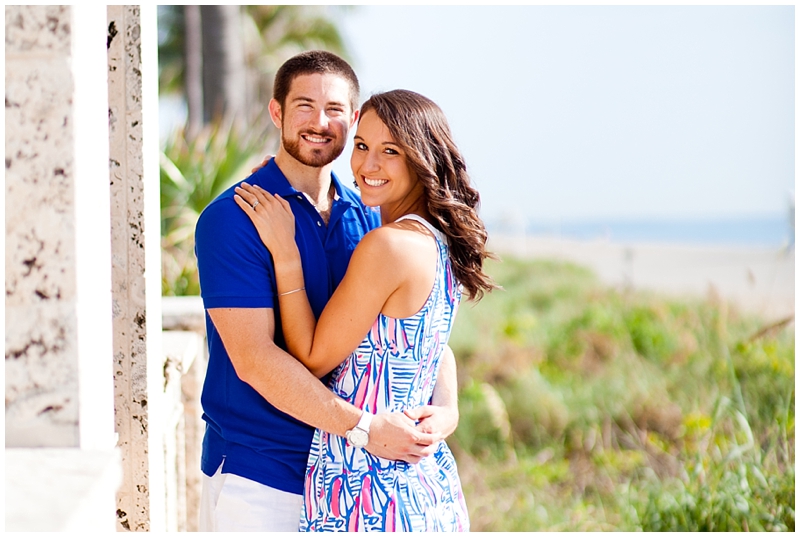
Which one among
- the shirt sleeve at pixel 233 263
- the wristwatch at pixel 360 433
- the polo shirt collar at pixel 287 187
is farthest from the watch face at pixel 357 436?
the polo shirt collar at pixel 287 187

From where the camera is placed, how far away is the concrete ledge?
1220 millimetres

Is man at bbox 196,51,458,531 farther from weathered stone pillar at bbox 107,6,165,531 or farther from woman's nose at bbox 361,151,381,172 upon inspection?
woman's nose at bbox 361,151,381,172

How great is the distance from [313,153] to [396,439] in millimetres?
1039

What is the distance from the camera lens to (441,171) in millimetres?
2545

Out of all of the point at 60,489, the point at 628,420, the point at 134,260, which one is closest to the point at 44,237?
the point at 60,489

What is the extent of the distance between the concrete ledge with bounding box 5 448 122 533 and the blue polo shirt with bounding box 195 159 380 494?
38.9 inches

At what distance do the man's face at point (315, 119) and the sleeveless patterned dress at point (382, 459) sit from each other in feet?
1.54

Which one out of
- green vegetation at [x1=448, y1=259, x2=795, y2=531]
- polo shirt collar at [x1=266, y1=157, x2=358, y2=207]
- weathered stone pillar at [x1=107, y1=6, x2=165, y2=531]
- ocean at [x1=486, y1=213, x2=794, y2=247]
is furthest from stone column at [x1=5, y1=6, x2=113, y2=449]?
ocean at [x1=486, y1=213, x2=794, y2=247]

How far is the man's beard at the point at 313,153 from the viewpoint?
9.09 ft

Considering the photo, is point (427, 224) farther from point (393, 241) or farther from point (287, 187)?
point (287, 187)

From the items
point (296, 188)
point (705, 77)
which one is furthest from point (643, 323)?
point (705, 77)

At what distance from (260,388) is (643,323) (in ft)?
33.2

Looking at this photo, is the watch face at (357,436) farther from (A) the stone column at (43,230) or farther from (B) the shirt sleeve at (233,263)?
(A) the stone column at (43,230)

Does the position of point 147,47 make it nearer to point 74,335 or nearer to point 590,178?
point 74,335
